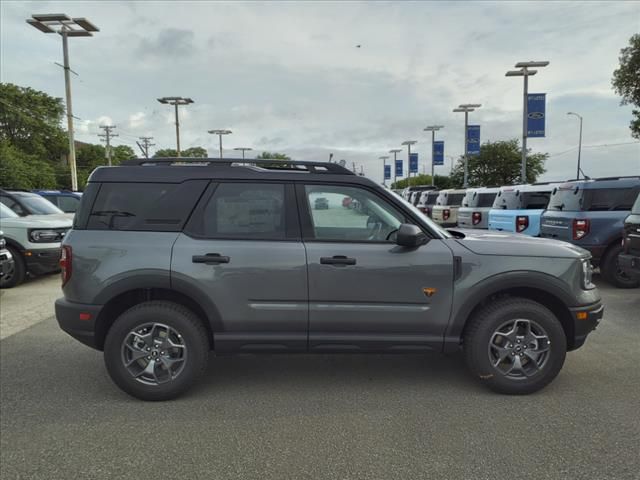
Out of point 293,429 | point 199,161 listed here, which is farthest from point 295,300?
point 199,161

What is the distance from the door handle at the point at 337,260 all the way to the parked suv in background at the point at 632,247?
16.4ft

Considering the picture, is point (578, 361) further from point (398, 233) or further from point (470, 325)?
point (398, 233)

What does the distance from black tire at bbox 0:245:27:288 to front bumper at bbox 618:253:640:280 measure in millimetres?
9992

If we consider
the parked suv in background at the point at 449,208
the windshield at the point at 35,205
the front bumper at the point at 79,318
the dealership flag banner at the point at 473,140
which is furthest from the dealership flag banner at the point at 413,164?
the front bumper at the point at 79,318

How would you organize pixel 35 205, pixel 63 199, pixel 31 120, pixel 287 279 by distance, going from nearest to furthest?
pixel 287 279 < pixel 35 205 < pixel 63 199 < pixel 31 120

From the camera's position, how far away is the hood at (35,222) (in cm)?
884

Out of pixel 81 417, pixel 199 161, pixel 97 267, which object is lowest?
pixel 81 417

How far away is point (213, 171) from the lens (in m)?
3.87

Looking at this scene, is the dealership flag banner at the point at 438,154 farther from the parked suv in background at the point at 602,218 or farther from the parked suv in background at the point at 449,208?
the parked suv in background at the point at 602,218

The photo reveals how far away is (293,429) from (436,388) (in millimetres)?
1332

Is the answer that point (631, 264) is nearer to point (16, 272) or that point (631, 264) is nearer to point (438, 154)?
point (16, 272)

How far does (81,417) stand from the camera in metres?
3.58

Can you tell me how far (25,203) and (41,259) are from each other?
2330 mm

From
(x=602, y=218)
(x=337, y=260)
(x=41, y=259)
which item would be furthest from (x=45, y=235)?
(x=602, y=218)
